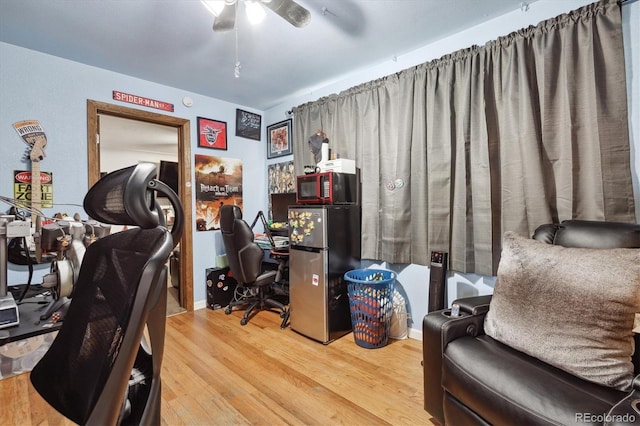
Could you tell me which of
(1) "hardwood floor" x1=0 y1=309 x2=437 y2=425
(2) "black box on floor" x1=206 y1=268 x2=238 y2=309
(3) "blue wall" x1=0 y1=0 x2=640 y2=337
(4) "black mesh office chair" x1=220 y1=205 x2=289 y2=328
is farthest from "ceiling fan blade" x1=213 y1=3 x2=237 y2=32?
(2) "black box on floor" x1=206 y1=268 x2=238 y2=309

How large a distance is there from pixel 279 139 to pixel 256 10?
2218 millimetres

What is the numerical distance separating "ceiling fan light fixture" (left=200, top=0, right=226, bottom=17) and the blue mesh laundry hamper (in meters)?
2.05

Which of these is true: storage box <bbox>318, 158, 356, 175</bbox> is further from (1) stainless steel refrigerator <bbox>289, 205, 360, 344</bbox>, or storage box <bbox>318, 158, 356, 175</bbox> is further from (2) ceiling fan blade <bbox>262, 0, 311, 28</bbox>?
(2) ceiling fan blade <bbox>262, 0, 311, 28</bbox>

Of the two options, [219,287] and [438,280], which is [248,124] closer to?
[219,287]

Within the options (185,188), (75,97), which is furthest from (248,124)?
(75,97)

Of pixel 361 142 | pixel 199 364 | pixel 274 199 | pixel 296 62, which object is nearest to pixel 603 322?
pixel 361 142

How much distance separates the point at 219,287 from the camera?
354 centimetres

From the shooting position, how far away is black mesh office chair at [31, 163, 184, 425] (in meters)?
0.68

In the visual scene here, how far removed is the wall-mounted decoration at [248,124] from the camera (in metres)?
3.90

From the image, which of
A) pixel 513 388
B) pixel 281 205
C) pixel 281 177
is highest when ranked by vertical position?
pixel 281 177

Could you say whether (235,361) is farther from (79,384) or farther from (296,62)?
(296,62)

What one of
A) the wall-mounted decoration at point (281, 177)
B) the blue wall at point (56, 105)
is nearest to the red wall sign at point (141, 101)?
the blue wall at point (56, 105)

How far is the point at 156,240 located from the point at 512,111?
228 centimetres

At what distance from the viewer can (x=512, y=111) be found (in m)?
2.03
